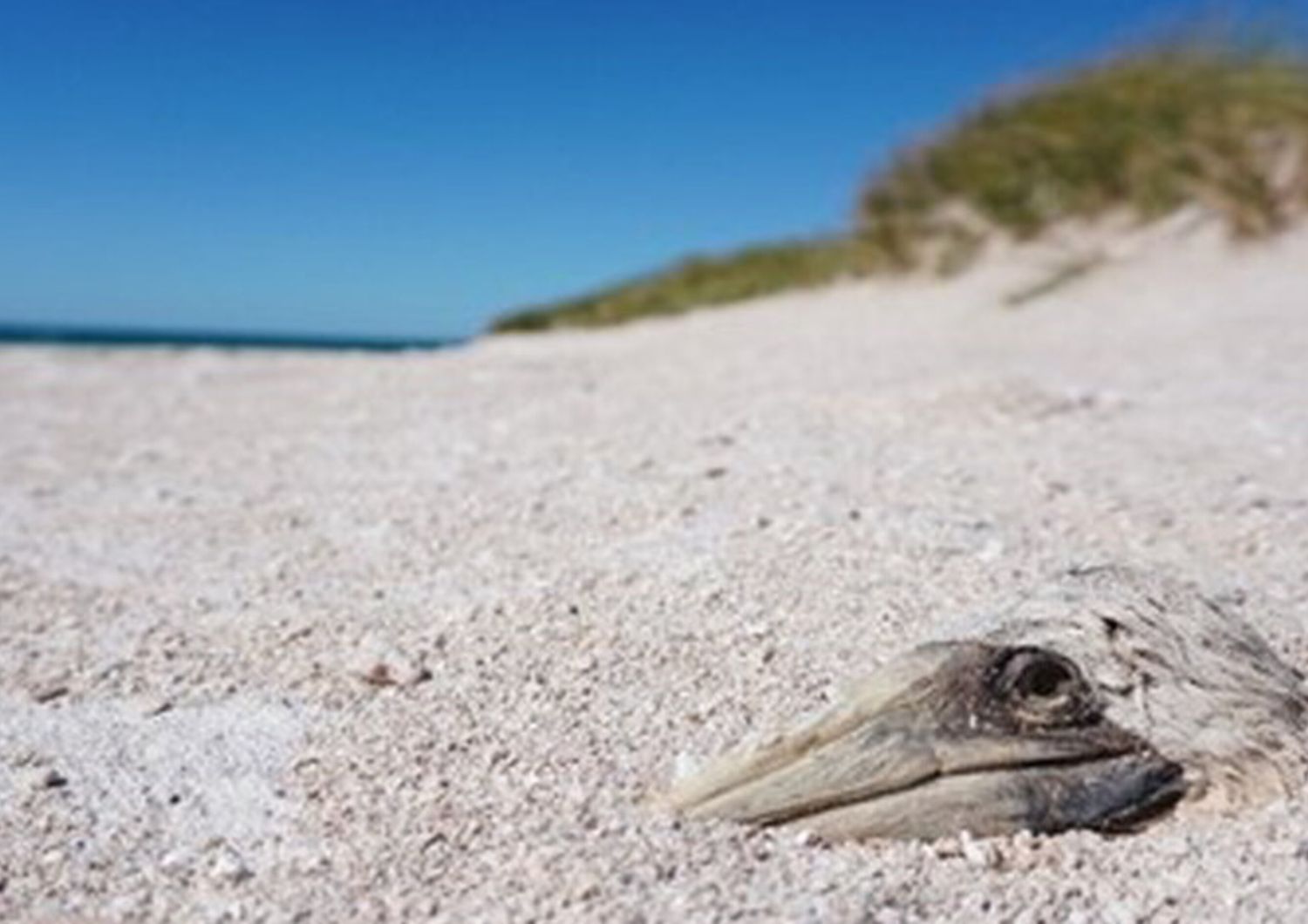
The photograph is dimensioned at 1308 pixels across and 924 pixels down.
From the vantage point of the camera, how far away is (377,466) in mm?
5578

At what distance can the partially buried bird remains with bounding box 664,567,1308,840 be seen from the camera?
2.60 metres

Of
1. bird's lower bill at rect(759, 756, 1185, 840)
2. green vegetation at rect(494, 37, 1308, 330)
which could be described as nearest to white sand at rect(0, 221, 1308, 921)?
bird's lower bill at rect(759, 756, 1185, 840)

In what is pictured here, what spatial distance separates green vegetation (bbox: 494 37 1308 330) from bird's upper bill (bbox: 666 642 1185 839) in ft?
25.0

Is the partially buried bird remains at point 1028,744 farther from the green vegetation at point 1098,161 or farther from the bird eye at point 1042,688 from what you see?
the green vegetation at point 1098,161

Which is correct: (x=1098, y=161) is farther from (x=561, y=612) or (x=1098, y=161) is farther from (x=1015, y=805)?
(x=1015, y=805)

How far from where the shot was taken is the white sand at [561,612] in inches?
97.8

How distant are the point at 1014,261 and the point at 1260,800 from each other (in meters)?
8.99

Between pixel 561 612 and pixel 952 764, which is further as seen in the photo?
pixel 561 612

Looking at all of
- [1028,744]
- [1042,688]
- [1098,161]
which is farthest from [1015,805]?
[1098,161]

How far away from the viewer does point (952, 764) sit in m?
2.61

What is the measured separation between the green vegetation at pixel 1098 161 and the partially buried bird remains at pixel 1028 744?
24.5ft

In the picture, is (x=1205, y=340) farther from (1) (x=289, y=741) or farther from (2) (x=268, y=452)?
(1) (x=289, y=741)

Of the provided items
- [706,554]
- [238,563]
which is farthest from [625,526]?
[238,563]

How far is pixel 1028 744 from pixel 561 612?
123cm
